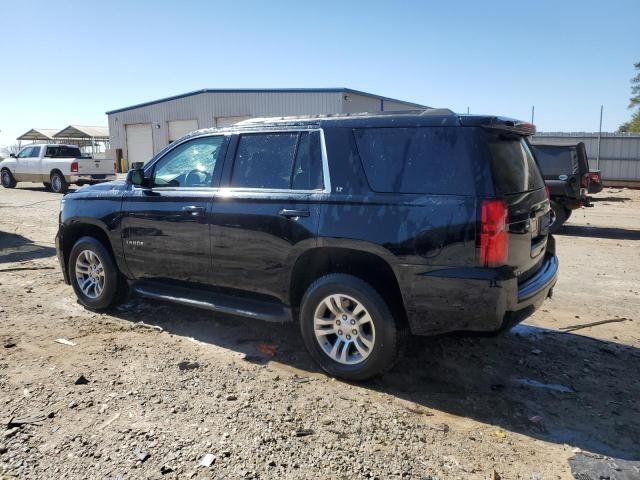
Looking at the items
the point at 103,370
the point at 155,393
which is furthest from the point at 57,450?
the point at 103,370

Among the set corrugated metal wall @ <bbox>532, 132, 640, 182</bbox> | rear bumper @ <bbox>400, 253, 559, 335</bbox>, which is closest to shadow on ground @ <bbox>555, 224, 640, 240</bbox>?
rear bumper @ <bbox>400, 253, 559, 335</bbox>

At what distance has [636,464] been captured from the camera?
121 inches

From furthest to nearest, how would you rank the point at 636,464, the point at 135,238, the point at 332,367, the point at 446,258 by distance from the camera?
the point at 135,238 → the point at 332,367 → the point at 446,258 → the point at 636,464

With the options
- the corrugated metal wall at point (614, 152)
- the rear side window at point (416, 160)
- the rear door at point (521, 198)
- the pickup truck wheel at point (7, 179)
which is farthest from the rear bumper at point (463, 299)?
the pickup truck wheel at point (7, 179)

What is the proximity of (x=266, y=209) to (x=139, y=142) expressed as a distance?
33192 mm

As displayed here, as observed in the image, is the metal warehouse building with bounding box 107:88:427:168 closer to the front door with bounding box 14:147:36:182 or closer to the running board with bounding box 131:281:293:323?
the front door with bounding box 14:147:36:182

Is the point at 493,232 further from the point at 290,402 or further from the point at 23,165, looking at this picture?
the point at 23,165

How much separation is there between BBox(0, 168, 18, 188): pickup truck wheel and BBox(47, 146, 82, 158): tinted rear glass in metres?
3.37

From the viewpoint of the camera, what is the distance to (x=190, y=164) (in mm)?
5168

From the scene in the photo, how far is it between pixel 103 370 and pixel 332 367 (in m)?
1.83

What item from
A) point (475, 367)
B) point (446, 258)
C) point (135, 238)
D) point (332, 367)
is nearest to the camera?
point (446, 258)

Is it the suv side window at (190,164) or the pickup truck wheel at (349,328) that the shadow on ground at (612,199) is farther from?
the pickup truck wheel at (349,328)

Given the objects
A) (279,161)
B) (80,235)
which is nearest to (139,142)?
(80,235)

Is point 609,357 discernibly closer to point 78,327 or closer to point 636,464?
point 636,464
